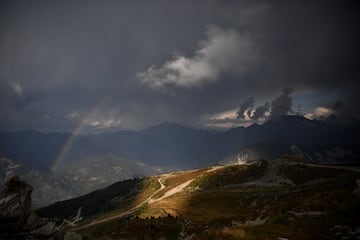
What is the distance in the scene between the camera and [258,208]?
89125 millimetres

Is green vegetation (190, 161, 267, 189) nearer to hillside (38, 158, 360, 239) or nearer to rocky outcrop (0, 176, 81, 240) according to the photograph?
hillside (38, 158, 360, 239)

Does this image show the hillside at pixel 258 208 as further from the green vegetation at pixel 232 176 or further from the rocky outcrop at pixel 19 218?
the rocky outcrop at pixel 19 218

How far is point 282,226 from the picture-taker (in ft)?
82.4

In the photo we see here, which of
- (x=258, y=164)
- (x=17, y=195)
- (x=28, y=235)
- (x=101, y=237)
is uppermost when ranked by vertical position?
(x=258, y=164)

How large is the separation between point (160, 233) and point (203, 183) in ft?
374

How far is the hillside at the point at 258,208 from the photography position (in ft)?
80.7

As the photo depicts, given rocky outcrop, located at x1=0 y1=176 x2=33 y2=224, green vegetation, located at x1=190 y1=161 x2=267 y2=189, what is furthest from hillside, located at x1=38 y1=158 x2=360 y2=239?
rocky outcrop, located at x1=0 y1=176 x2=33 y2=224

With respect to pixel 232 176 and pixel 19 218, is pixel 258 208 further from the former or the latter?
pixel 19 218

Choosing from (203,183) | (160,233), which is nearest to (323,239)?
(160,233)

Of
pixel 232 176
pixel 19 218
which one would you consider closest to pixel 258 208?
pixel 232 176

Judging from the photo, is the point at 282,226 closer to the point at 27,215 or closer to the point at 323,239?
the point at 323,239

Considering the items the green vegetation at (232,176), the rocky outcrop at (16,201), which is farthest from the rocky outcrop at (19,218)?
the green vegetation at (232,176)

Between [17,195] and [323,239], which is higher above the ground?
[17,195]

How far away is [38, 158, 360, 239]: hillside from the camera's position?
2459cm
